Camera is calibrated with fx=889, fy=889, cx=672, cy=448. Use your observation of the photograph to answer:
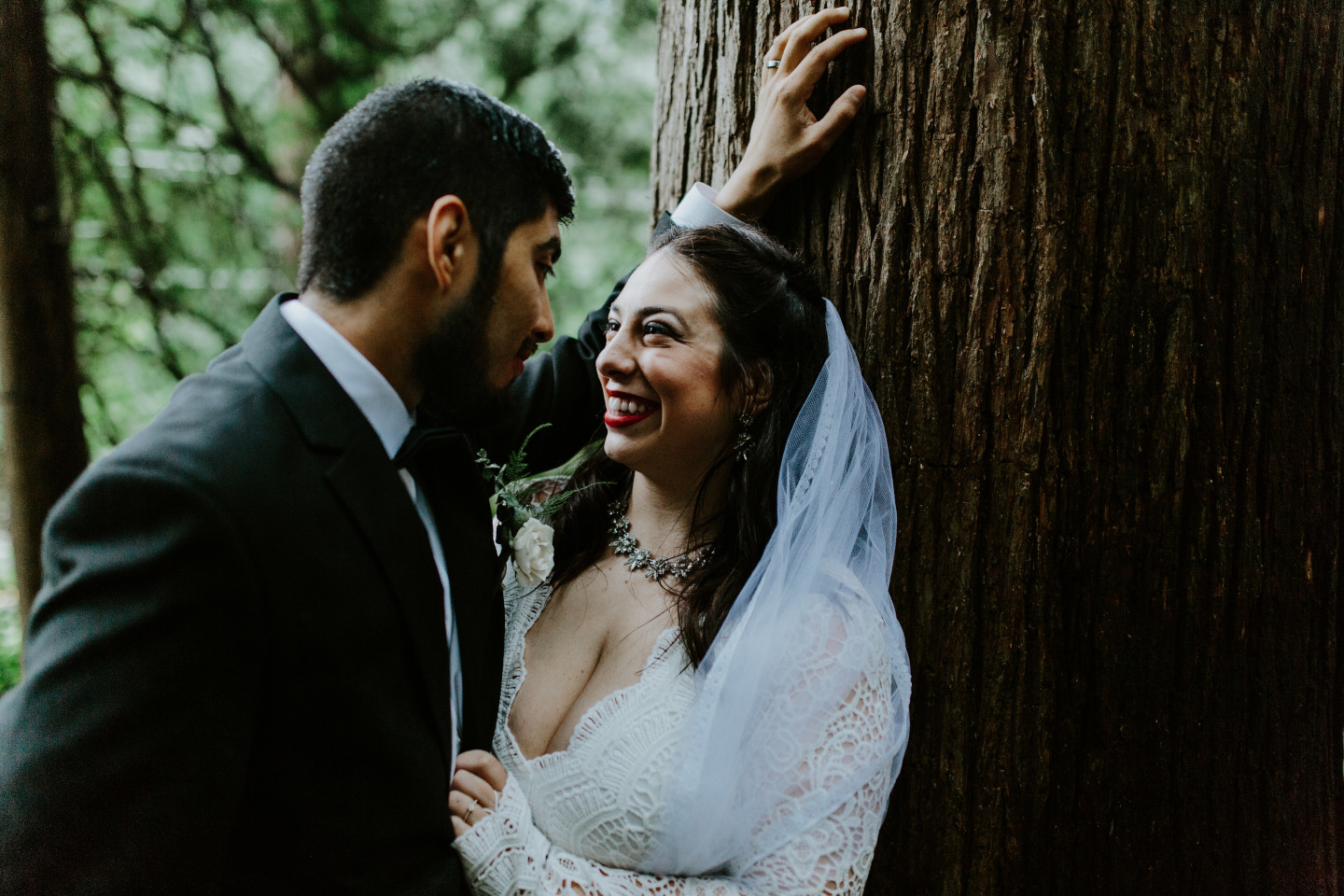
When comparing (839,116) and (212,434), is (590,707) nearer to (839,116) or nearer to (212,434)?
(212,434)

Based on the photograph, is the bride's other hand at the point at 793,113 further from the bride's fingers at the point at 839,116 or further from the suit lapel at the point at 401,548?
the suit lapel at the point at 401,548

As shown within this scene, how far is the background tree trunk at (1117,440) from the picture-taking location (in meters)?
2.10

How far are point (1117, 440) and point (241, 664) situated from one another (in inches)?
76.0

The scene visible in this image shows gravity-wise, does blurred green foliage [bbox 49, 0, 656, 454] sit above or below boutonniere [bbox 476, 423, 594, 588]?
above

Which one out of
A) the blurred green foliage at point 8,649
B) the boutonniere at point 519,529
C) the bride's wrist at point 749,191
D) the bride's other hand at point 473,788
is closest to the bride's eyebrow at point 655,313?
the bride's wrist at point 749,191

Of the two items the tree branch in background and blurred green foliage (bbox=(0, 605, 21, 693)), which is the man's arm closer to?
blurred green foliage (bbox=(0, 605, 21, 693))

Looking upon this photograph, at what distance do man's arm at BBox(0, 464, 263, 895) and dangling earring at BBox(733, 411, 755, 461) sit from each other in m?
1.36

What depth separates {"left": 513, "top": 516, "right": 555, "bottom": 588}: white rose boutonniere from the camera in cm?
214

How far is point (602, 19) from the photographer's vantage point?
23.5 ft

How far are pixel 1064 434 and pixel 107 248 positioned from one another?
524 cm

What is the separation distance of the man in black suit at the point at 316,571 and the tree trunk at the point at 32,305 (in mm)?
2886

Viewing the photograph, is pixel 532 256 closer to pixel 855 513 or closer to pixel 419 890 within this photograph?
pixel 855 513

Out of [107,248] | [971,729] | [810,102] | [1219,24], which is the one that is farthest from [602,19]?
[971,729]

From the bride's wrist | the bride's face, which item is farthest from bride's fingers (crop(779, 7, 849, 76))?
the bride's face
